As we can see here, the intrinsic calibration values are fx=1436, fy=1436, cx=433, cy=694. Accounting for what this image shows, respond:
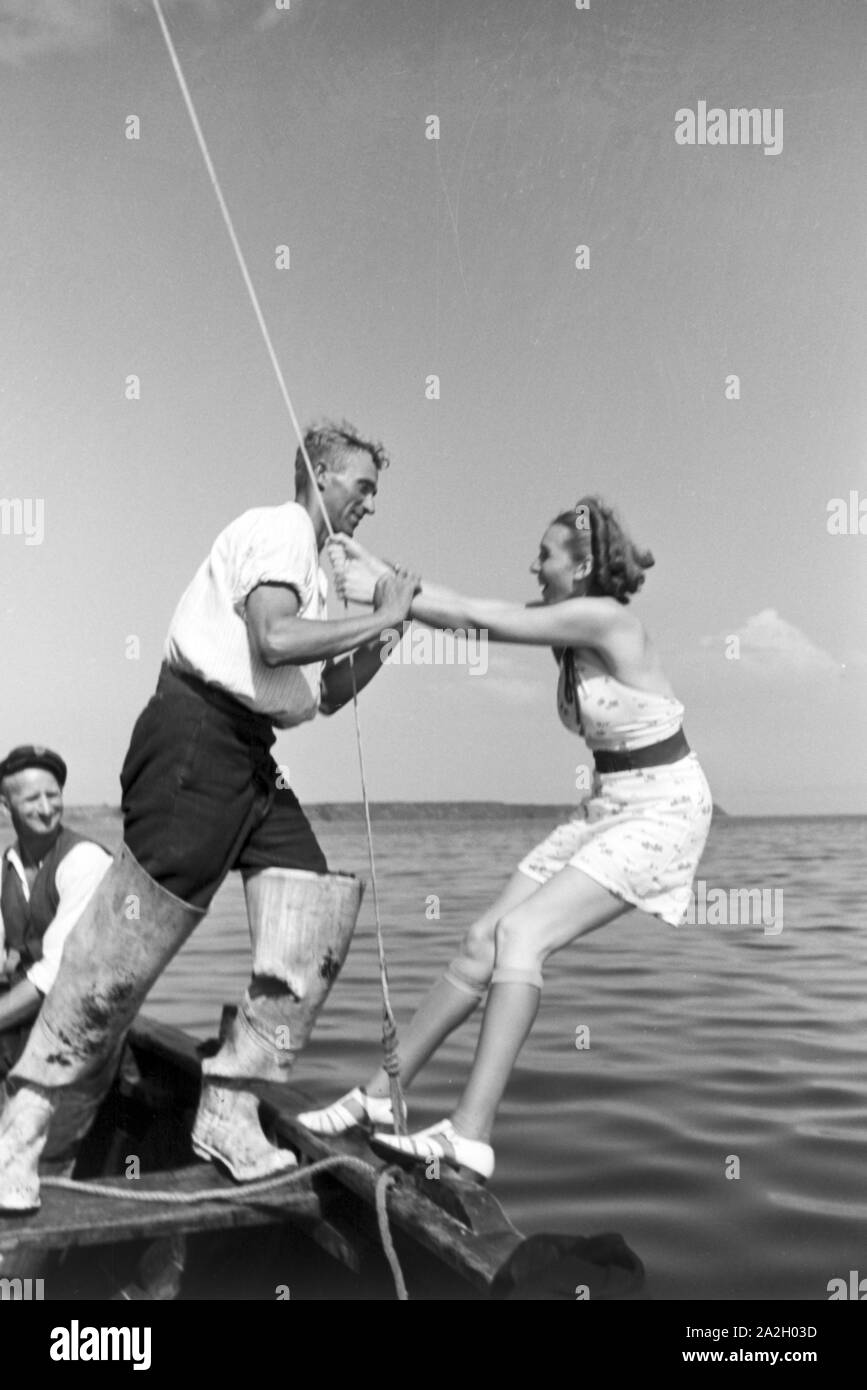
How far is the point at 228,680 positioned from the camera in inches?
117

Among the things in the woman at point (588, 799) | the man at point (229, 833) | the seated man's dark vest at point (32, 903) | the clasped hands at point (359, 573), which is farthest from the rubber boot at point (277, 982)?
→ the seated man's dark vest at point (32, 903)

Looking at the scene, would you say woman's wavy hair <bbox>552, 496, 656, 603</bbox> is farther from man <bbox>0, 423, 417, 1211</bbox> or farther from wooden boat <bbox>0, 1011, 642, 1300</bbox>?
wooden boat <bbox>0, 1011, 642, 1300</bbox>

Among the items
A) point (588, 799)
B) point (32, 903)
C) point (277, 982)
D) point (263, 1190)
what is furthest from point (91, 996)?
point (588, 799)

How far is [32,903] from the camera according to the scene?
3.90m

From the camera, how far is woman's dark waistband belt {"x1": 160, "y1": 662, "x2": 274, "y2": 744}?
3.02 m

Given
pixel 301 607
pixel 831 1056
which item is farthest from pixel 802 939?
pixel 301 607

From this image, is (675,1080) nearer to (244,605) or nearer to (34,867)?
(34,867)

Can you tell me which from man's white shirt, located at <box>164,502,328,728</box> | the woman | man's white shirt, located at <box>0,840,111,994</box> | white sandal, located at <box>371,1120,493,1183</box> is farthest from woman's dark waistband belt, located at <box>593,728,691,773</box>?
man's white shirt, located at <box>0,840,111,994</box>

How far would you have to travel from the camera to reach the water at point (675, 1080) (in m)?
4.04

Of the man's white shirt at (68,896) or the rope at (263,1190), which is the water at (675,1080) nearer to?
the rope at (263,1190)

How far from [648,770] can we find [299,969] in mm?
902

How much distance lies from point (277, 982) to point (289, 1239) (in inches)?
26.5

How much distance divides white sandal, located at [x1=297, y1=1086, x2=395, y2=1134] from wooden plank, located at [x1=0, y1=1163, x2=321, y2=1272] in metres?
0.22

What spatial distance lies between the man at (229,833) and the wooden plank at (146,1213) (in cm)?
7
